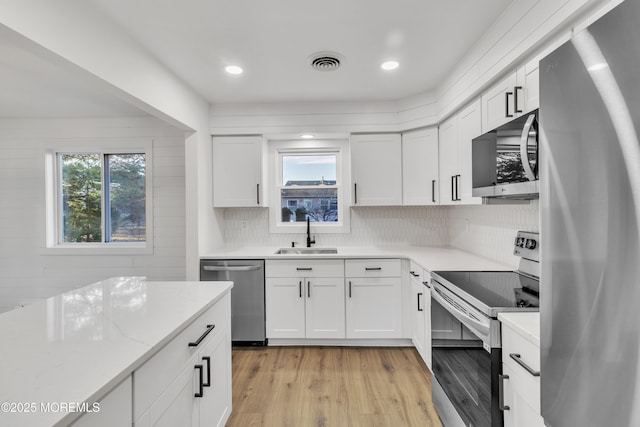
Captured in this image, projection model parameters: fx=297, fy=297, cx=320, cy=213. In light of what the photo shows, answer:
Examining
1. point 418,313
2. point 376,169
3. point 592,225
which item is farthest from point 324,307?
point 592,225

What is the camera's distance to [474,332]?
1439 mm

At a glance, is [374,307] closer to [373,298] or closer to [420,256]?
[373,298]

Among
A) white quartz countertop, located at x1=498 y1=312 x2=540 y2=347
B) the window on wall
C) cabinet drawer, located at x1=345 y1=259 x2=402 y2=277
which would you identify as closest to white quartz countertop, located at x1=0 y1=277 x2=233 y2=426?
white quartz countertop, located at x1=498 y1=312 x2=540 y2=347

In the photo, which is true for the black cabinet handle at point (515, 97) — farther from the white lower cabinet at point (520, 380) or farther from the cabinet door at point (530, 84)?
the white lower cabinet at point (520, 380)

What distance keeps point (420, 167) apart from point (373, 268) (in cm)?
116

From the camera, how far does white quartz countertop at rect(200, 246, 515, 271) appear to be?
7.45 ft

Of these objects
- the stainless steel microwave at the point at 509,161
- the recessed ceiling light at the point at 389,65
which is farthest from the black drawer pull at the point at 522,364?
the recessed ceiling light at the point at 389,65

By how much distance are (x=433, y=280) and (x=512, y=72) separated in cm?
139

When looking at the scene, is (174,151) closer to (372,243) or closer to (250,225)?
(250,225)

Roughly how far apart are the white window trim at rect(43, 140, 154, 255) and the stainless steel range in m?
3.19

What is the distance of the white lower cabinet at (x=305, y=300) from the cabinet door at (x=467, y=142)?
4.21ft

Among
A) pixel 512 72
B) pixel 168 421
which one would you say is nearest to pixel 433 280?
pixel 512 72

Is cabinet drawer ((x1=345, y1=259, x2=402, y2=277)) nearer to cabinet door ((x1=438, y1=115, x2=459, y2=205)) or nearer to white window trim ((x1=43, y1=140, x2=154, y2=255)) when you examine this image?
cabinet door ((x1=438, y1=115, x2=459, y2=205))

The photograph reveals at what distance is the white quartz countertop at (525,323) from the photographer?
1072 mm
